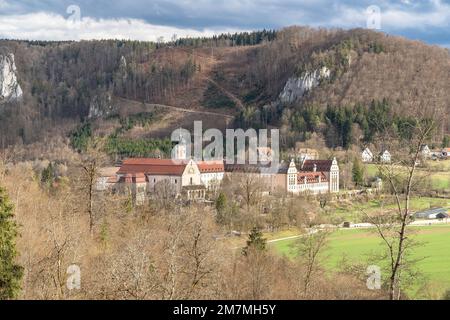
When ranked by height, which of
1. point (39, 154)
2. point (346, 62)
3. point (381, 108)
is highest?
point (346, 62)

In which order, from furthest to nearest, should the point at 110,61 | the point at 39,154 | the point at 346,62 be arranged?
the point at 110,61 < the point at 346,62 < the point at 39,154

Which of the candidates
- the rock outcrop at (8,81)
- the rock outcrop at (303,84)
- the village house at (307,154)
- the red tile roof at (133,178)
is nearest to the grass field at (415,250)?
the red tile roof at (133,178)

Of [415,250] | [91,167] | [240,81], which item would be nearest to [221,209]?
[415,250]

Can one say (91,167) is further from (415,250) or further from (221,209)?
(415,250)

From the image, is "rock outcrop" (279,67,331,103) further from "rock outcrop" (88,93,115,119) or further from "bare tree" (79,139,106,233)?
"bare tree" (79,139,106,233)

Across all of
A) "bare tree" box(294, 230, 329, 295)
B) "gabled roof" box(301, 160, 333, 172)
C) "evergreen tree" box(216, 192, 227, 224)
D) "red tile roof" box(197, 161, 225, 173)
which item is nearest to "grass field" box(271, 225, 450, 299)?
"bare tree" box(294, 230, 329, 295)
